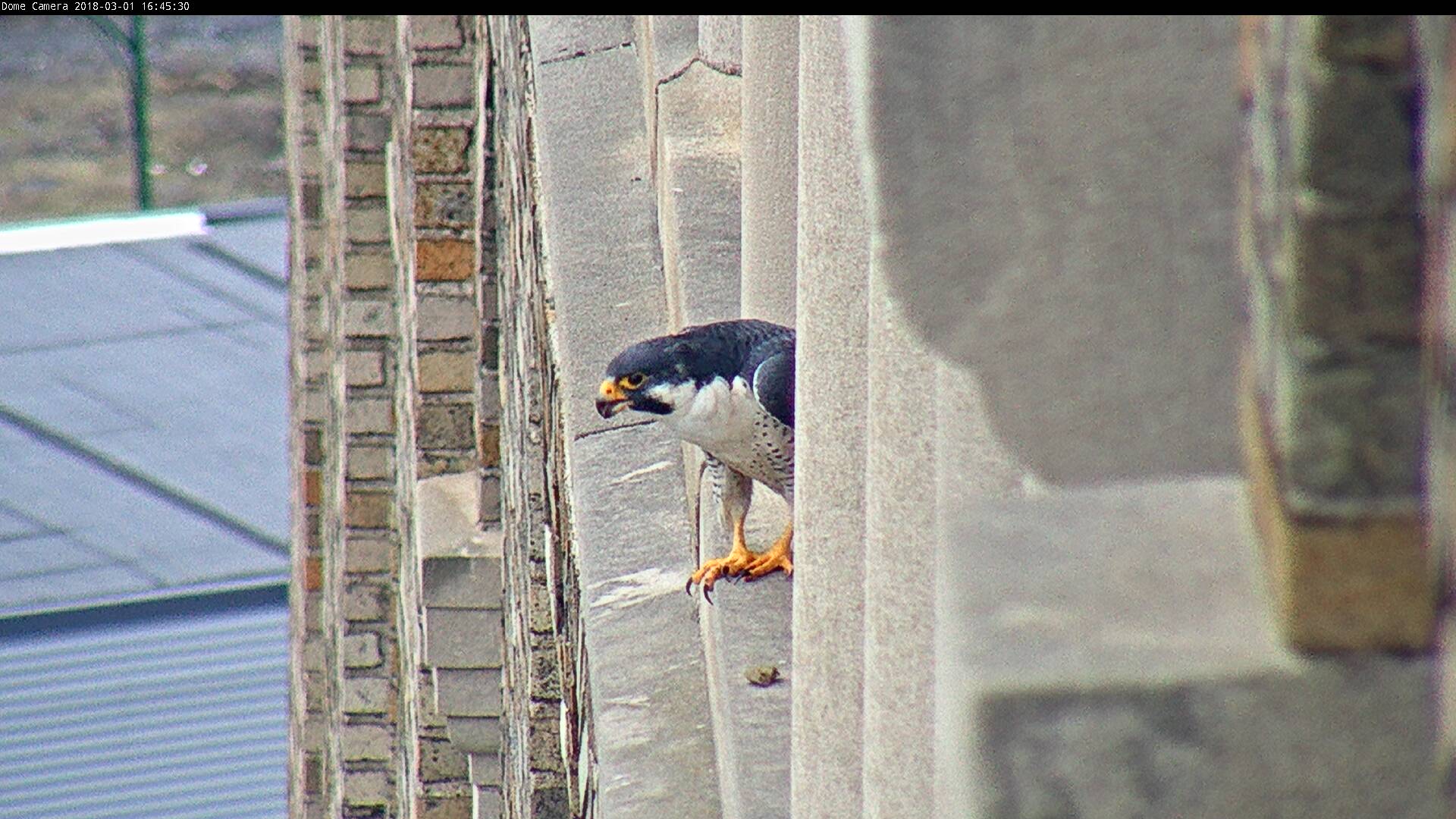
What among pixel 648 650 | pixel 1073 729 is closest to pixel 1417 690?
pixel 1073 729

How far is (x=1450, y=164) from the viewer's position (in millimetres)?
566

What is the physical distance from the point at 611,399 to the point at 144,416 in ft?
34.5

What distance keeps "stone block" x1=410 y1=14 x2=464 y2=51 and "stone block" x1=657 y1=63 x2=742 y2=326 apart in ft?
7.61

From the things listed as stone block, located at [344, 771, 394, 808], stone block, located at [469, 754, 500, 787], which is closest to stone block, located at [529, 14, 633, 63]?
stone block, located at [469, 754, 500, 787]

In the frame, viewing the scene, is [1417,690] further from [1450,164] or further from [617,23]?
[617,23]

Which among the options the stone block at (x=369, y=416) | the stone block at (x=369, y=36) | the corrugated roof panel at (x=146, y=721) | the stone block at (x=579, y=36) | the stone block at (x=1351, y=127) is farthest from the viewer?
the corrugated roof panel at (x=146, y=721)

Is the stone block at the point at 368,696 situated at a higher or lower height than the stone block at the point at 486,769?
lower

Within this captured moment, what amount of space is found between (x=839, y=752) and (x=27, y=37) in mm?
24089

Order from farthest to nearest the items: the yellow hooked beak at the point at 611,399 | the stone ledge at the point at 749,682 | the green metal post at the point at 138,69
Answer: the green metal post at the point at 138,69 → the yellow hooked beak at the point at 611,399 → the stone ledge at the point at 749,682

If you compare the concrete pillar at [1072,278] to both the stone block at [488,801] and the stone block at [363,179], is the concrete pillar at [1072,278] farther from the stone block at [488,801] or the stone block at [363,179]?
the stone block at [363,179]

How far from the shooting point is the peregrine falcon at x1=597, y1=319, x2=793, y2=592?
107 inches

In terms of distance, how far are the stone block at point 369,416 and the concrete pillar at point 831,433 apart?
17.6ft

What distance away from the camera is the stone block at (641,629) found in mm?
2566

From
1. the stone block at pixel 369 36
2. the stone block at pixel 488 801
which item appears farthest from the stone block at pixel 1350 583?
the stone block at pixel 369 36
